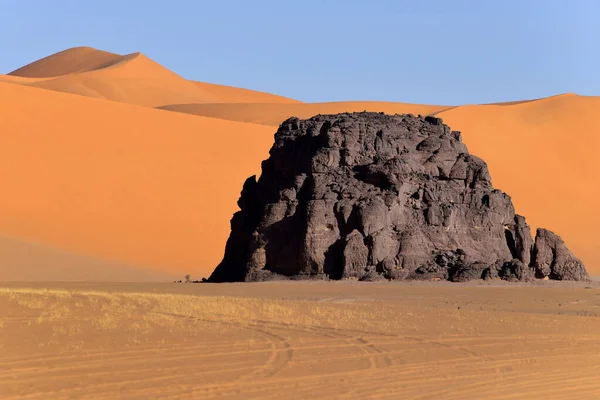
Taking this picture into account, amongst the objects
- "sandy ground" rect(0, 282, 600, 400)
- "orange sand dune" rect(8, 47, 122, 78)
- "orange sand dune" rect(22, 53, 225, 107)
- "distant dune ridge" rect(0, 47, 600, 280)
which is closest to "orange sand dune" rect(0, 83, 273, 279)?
"distant dune ridge" rect(0, 47, 600, 280)

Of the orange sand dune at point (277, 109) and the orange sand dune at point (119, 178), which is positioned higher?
the orange sand dune at point (277, 109)

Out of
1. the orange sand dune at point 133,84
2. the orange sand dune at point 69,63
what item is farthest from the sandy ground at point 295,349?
the orange sand dune at point 69,63

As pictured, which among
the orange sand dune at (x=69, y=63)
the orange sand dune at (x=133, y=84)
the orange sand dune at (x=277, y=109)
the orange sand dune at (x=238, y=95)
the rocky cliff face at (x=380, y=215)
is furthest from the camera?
the orange sand dune at (x=69, y=63)

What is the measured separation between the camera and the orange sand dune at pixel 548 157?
68.1m

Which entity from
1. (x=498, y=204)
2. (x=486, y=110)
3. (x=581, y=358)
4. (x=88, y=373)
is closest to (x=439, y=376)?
(x=581, y=358)

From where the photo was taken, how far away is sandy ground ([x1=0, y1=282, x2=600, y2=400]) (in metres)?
10.1

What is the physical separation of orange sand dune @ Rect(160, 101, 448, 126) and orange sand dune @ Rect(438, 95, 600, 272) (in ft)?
44.5

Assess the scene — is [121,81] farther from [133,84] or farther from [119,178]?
[119,178]

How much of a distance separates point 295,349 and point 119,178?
47.7 metres

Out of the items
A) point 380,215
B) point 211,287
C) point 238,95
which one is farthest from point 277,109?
point 380,215

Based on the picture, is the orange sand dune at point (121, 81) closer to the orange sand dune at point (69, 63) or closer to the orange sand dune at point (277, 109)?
the orange sand dune at point (69, 63)

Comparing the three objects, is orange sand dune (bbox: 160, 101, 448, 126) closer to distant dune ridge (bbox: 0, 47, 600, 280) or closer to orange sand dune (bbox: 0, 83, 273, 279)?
distant dune ridge (bbox: 0, 47, 600, 280)

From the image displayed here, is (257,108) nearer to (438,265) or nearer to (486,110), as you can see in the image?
(486,110)

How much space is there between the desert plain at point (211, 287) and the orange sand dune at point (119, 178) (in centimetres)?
14
